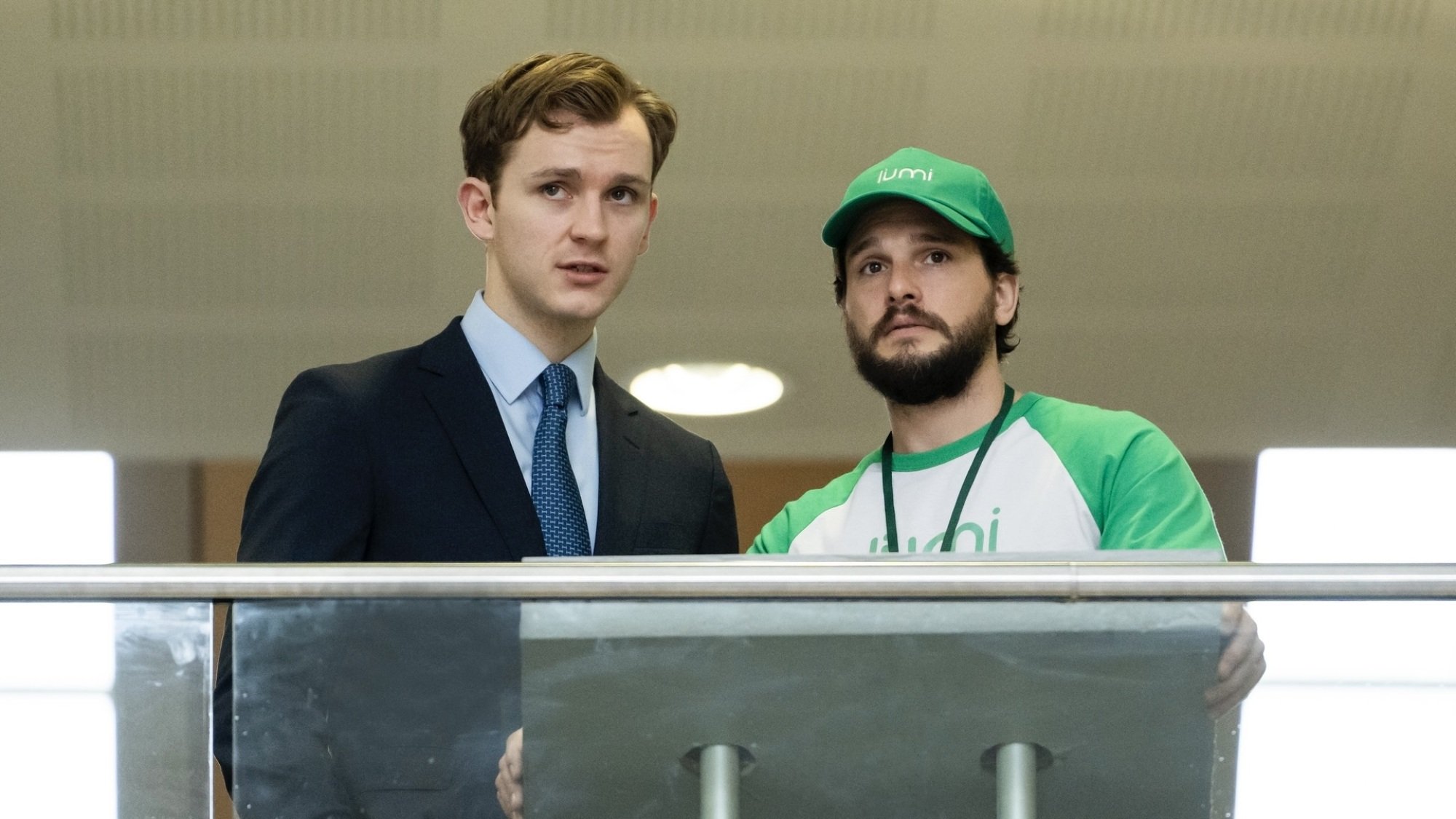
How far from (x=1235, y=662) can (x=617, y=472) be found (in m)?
0.93

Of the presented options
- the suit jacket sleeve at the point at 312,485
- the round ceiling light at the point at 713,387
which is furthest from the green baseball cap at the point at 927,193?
the round ceiling light at the point at 713,387

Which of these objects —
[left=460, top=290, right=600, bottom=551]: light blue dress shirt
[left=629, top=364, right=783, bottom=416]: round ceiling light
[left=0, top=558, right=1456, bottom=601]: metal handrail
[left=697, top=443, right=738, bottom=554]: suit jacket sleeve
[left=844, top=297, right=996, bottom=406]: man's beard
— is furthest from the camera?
[left=629, top=364, right=783, bottom=416]: round ceiling light

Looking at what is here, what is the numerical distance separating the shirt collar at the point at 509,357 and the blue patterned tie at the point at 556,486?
1.3 inches

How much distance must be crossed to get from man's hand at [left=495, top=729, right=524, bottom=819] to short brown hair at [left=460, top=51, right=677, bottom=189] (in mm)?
910

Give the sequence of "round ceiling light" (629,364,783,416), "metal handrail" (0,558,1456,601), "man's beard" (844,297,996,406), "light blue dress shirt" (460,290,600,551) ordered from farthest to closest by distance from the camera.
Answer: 1. "round ceiling light" (629,364,783,416)
2. "light blue dress shirt" (460,290,600,551)
3. "man's beard" (844,297,996,406)
4. "metal handrail" (0,558,1456,601)

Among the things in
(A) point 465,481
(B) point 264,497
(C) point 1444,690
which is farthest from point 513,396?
(C) point 1444,690

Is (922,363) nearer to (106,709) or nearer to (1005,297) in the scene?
(1005,297)

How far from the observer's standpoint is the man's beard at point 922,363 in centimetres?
200

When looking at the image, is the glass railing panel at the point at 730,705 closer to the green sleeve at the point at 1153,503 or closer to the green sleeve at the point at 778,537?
the green sleeve at the point at 1153,503

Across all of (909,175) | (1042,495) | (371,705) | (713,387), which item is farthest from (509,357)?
(713,387)

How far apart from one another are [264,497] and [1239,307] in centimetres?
353

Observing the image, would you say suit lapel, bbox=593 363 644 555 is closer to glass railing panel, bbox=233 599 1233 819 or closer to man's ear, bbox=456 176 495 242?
man's ear, bbox=456 176 495 242

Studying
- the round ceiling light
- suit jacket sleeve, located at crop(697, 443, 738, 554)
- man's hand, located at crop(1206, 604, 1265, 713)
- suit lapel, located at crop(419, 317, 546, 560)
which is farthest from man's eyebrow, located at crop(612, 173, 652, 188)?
the round ceiling light

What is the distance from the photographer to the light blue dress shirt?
6.91 feet
